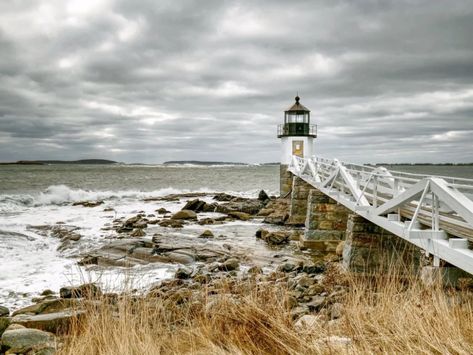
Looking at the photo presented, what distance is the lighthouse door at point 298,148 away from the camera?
97.0ft

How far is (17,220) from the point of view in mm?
21797

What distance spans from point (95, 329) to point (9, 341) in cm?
227

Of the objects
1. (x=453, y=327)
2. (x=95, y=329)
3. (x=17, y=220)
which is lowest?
(x=17, y=220)

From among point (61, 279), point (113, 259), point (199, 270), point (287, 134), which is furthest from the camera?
point (287, 134)

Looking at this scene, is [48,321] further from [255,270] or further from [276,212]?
[276,212]

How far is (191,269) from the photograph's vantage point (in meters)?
11.0

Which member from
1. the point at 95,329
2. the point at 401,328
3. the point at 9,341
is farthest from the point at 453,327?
the point at 9,341

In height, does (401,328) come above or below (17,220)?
above

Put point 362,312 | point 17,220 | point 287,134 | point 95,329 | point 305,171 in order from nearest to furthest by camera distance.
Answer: point 95,329 → point 362,312 → point 305,171 → point 17,220 → point 287,134

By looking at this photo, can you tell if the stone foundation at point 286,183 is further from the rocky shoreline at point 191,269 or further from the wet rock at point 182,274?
the wet rock at point 182,274

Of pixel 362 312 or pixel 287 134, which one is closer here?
pixel 362 312

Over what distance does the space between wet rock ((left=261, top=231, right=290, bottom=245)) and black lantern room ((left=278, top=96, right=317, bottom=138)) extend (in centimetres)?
1546

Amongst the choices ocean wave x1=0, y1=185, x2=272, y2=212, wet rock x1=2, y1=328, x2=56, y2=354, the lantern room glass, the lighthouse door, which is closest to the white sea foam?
ocean wave x1=0, y1=185, x2=272, y2=212

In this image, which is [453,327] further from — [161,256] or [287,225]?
[287,225]
